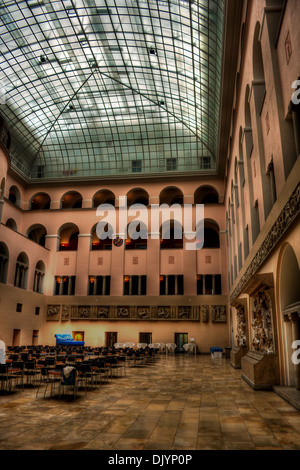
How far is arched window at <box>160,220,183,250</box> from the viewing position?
3412 cm

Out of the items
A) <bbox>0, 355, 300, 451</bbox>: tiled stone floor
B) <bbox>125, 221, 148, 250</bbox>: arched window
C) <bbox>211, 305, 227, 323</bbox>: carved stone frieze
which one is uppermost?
<bbox>125, 221, 148, 250</bbox>: arched window

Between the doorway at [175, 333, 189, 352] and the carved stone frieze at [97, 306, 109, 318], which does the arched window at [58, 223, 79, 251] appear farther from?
the doorway at [175, 333, 189, 352]

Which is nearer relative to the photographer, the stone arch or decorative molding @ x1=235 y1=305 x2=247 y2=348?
the stone arch

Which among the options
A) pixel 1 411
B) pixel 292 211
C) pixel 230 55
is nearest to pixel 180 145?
pixel 230 55

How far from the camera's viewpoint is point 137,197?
36.4 m

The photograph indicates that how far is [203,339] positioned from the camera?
3016 centimetres

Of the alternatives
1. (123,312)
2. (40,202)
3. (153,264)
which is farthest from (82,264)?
(40,202)

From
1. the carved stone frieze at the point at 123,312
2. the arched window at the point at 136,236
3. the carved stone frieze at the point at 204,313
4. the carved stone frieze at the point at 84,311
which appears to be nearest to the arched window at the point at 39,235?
the arched window at the point at 136,236

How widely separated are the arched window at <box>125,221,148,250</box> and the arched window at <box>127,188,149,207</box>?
2427 millimetres

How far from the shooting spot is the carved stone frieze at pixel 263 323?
11367mm

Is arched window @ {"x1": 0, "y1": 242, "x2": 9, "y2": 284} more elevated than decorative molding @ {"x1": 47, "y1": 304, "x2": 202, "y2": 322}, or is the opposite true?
arched window @ {"x1": 0, "y1": 242, "x2": 9, "y2": 284}

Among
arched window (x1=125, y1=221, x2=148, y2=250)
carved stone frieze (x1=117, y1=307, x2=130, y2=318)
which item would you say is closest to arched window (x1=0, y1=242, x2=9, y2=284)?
carved stone frieze (x1=117, y1=307, x2=130, y2=318)

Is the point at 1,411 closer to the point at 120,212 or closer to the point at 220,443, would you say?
the point at 220,443

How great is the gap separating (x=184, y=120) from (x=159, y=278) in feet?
49.4
